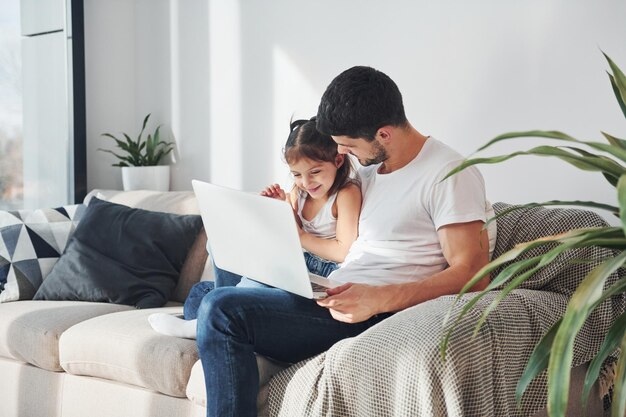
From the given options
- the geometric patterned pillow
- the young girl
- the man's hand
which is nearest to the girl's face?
the young girl

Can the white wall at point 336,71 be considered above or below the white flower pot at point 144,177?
above

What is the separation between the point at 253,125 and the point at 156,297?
96 centimetres

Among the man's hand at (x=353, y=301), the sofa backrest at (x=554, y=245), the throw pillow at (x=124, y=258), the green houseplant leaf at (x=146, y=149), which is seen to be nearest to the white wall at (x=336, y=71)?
the green houseplant leaf at (x=146, y=149)

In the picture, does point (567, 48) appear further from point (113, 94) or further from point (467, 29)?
point (113, 94)

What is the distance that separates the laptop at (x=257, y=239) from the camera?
6.28 ft

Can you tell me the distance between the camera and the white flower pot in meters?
3.89

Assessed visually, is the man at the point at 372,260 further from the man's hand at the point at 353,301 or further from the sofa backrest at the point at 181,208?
the sofa backrest at the point at 181,208

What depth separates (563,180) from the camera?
8.76 feet

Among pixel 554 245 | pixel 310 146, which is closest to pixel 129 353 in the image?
pixel 310 146

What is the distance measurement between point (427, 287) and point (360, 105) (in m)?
0.49

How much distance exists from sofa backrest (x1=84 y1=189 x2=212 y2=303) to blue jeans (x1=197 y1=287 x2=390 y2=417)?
1.08m

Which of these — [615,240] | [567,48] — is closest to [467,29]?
[567,48]

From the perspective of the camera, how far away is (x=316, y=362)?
1.93 meters

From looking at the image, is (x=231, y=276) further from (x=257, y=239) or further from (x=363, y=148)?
(x=363, y=148)
